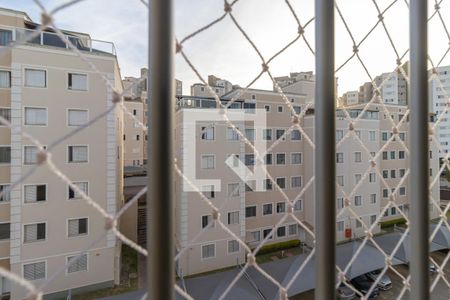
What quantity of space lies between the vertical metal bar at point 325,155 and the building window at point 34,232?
144 inches

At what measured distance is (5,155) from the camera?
2.93 m

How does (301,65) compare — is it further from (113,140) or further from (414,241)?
(113,140)

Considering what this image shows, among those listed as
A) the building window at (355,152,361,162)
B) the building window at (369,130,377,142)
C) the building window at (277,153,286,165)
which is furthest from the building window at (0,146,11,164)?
the building window at (369,130,377,142)

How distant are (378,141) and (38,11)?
6474 millimetres

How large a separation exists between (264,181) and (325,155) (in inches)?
183

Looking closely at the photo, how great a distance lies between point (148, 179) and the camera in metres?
0.21

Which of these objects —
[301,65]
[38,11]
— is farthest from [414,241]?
[38,11]

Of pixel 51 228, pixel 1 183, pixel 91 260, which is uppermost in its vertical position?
pixel 1 183

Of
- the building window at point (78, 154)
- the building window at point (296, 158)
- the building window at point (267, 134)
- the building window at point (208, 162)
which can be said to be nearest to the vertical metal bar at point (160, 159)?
the building window at point (78, 154)

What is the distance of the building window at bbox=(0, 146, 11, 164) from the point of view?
292 centimetres

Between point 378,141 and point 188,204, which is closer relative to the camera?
point 188,204

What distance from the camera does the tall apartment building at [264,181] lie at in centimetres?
381

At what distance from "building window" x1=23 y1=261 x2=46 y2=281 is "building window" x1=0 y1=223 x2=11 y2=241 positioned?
0.41 metres

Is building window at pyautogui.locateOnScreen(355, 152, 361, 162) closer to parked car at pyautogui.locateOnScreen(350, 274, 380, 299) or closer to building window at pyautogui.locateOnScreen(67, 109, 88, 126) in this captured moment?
parked car at pyautogui.locateOnScreen(350, 274, 380, 299)
